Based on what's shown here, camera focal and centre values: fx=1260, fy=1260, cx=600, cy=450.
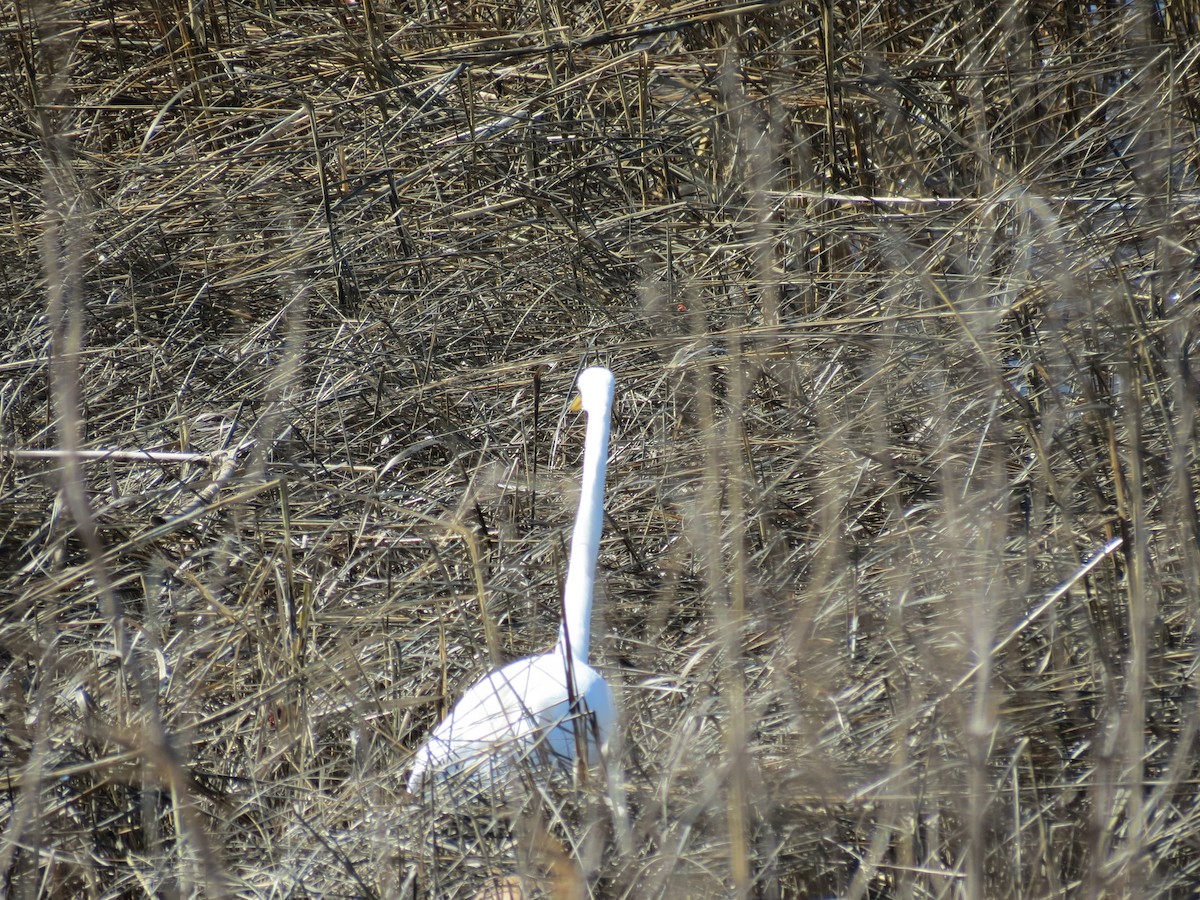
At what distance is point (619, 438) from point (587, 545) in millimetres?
1242

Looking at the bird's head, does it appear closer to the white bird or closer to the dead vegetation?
the white bird

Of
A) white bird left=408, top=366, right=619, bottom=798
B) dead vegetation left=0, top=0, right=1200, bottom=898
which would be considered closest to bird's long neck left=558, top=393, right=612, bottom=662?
white bird left=408, top=366, right=619, bottom=798

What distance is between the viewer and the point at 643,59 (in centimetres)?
400

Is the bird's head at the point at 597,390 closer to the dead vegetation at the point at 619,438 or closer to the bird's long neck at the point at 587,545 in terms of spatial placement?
the bird's long neck at the point at 587,545

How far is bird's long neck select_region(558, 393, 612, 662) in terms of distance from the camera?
78.0 inches

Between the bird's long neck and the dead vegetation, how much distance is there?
128 mm

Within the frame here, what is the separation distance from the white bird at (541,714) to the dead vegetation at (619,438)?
0.08 m

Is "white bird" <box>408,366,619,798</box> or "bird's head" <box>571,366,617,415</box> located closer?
"white bird" <box>408,366,619,798</box>

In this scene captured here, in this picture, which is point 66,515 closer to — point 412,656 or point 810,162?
point 412,656

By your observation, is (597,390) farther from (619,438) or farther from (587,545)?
(619,438)

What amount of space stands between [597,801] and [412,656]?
80 centimetres


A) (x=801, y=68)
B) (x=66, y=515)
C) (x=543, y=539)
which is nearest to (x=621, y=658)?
(x=543, y=539)

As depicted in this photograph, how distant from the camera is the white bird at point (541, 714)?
1.81 metres

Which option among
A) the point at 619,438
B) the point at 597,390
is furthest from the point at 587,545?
the point at 619,438
